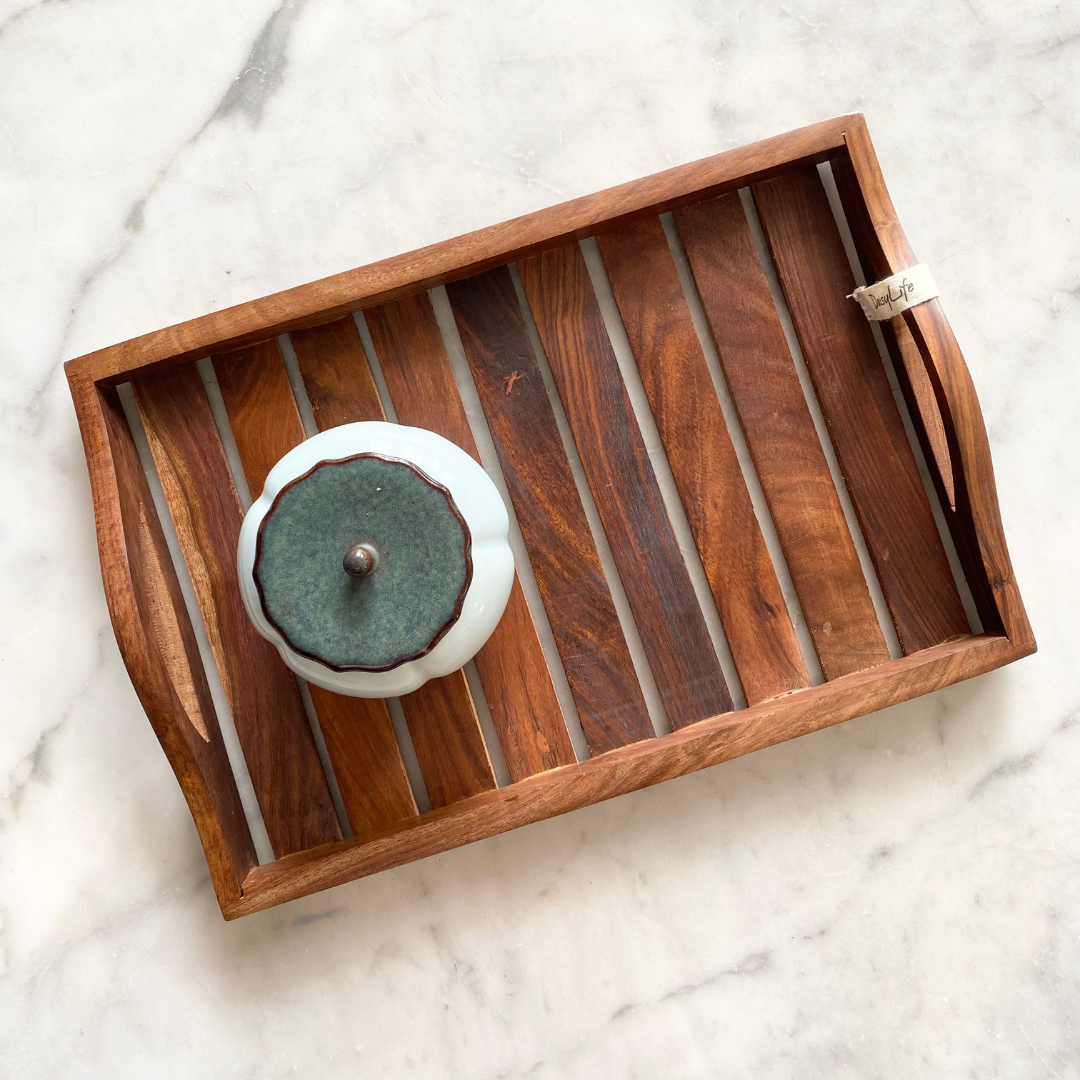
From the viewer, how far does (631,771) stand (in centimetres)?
65

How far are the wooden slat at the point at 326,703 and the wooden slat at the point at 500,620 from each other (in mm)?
83

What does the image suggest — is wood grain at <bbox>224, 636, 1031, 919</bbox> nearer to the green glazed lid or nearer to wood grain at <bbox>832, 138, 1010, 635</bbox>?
wood grain at <bbox>832, 138, 1010, 635</bbox>

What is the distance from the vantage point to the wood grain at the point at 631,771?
65cm

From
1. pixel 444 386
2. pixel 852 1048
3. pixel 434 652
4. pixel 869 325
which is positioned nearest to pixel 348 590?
pixel 434 652

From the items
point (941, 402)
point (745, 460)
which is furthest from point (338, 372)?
point (941, 402)

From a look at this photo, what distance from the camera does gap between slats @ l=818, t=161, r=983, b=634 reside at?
0.69 meters

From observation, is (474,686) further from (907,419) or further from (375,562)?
(907,419)

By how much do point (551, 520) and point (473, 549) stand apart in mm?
121

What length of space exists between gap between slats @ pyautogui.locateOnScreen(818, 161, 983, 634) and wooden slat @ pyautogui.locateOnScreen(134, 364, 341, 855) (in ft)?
1.70

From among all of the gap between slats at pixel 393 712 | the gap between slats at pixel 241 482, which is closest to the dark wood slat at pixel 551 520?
the gap between slats at pixel 393 712

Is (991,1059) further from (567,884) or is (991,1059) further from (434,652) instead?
(434,652)

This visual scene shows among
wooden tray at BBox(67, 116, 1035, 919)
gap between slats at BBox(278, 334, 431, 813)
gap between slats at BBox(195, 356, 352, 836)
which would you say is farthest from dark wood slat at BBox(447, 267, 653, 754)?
gap between slats at BBox(195, 356, 352, 836)

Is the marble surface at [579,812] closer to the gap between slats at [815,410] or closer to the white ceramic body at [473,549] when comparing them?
the gap between slats at [815,410]

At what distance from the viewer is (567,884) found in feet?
2.41
